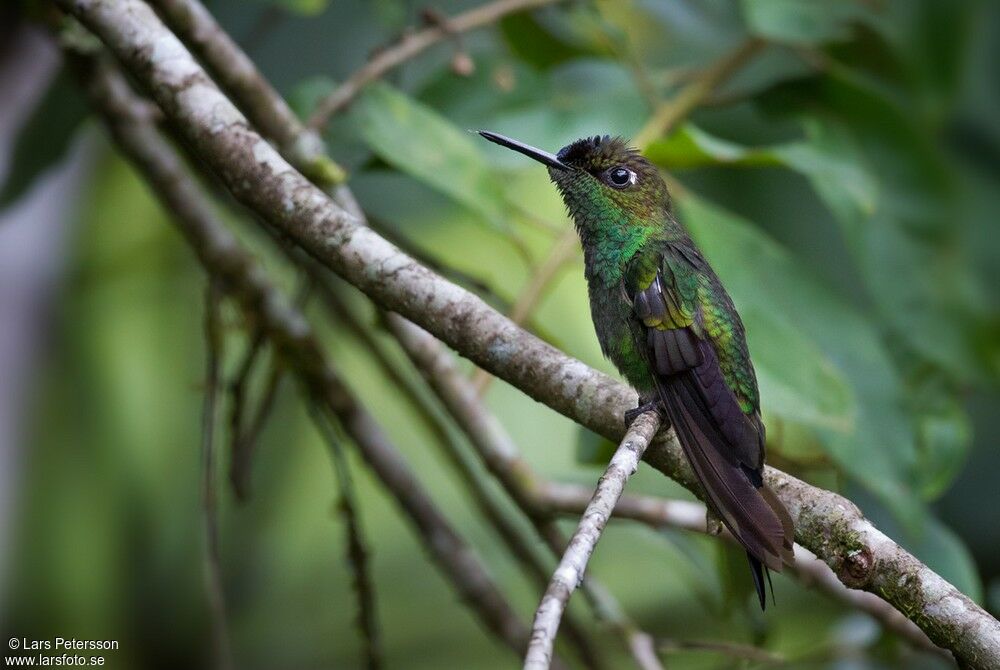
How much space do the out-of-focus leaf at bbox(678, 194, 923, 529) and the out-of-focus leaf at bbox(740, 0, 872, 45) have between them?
772 millimetres

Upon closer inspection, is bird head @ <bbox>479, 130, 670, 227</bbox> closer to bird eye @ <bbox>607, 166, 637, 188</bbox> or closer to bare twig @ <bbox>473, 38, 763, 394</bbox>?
bird eye @ <bbox>607, 166, 637, 188</bbox>

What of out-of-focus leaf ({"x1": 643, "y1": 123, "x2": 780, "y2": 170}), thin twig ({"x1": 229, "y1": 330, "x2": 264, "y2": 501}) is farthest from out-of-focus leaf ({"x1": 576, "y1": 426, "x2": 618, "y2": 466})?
thin twig ({"x1": 229, "y1": 330, "x2": 264, "y2": 501})

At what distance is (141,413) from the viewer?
19.8 ft

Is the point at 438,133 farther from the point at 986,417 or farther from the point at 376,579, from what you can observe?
the point at 986,417

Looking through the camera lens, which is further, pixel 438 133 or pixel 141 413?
pixel 141 413

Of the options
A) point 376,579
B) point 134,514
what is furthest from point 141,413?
point 376,579

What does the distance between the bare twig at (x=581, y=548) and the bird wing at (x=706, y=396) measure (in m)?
0.26

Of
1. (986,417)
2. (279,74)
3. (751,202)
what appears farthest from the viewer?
(986,417)

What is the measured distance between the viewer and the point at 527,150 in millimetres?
3191

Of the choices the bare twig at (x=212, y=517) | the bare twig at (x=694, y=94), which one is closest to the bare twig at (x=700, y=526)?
the bare twig at (x=212, y=517)

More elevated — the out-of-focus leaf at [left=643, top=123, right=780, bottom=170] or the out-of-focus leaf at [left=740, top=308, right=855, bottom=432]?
the out-of-focus leaf at [left=643, top=123, right=780, bottom=170]

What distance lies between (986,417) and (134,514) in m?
4.52

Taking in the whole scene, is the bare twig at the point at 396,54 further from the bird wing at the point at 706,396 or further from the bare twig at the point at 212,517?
the bird wing at the point at 706,396

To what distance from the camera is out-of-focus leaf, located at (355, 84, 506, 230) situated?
349cm
